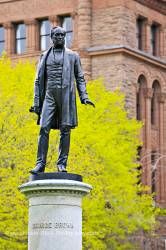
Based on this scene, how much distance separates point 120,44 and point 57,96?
4066 centimetres

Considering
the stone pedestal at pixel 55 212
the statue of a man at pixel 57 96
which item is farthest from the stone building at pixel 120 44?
the stone pedestal at pixel 55 212

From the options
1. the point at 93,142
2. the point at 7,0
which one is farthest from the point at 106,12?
the point at 93,142

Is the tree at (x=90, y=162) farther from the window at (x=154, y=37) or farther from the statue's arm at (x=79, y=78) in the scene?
the statue's arm at (x=79, y=78)

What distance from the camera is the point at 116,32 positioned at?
60.7 meters

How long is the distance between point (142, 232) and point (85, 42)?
484 inches

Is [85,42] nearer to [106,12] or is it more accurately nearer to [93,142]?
[106,12]

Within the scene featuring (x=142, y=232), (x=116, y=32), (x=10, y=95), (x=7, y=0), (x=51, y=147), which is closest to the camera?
(x=51, y=147)

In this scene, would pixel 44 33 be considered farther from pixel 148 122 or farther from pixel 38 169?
pixel 38 169

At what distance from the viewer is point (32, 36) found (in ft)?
208

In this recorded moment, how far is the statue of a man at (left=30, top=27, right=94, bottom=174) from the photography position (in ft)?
65.3

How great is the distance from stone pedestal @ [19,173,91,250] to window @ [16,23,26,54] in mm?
45317

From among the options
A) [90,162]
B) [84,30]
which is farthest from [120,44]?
[90,162]

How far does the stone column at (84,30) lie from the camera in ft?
200

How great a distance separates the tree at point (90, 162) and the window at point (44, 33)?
11843 millimetres
